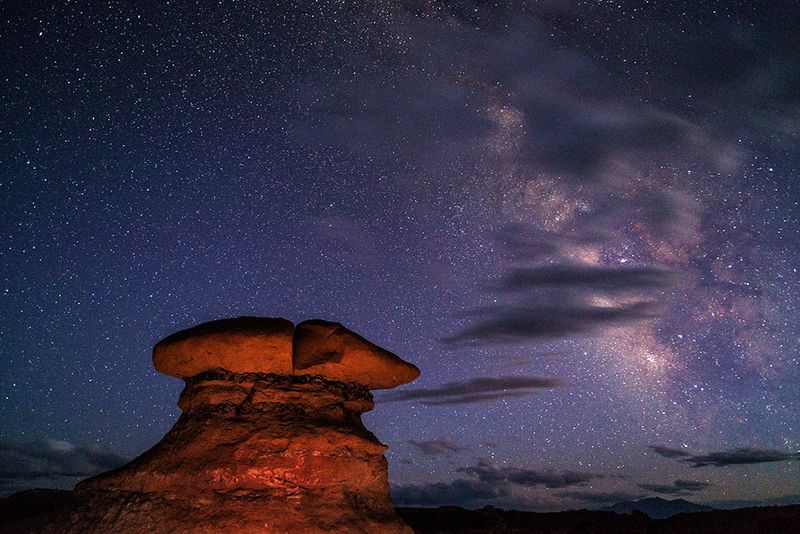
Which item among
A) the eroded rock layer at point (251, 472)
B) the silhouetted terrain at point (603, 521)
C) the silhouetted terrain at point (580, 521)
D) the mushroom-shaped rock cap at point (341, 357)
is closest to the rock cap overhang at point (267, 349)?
the mushroom-shaped rock cap at point (341, 357)

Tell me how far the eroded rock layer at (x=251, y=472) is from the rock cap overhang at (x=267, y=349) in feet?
0.50

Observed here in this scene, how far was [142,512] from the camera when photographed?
578 centimetres

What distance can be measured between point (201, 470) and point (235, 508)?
0.54 m

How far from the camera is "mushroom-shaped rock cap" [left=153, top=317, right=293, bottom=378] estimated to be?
6.36 meters

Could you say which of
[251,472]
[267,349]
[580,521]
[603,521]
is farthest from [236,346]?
[603,521]

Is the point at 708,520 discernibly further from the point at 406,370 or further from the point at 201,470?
the point at 201,470

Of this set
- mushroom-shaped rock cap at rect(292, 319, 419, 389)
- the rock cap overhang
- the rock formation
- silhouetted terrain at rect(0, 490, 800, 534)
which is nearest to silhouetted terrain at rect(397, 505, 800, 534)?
silhouetted terrain at rect(0, 490, 800, 534)

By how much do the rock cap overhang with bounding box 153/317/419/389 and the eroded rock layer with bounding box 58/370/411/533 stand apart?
0.50ft

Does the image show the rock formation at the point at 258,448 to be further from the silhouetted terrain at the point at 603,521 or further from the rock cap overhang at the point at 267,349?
the silhouetted terrain at the point at 603,521

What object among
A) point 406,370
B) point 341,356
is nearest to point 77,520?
point 341,356

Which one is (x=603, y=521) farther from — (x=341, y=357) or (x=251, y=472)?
(x=251, y=472)

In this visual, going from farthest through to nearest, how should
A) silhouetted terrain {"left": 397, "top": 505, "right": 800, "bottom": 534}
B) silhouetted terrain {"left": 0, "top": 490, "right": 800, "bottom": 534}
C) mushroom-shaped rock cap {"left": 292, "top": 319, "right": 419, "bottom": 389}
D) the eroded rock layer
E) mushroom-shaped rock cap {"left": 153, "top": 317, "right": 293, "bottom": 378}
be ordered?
silhouetted terrain {"left": 397, "top": 505, "right": 800, "bottom": 534}, silhouetted terrain {"left": 0, "top": 490, "right": 800, "bottom": 534}, mushroom-shaped rock cap {"left": 292, "top": 319, "right": 419, "bottom": 389}, mushroom-shaped rock cap {"left": 153, "top": 317, "right": 293, "bottom": 378}, the eroded rock layer

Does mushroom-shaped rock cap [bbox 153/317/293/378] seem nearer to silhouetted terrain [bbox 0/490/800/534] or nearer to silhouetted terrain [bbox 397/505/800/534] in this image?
silhouetted terrain [bbox 0/490/800/534]

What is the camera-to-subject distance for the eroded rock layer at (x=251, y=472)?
5664 mm
